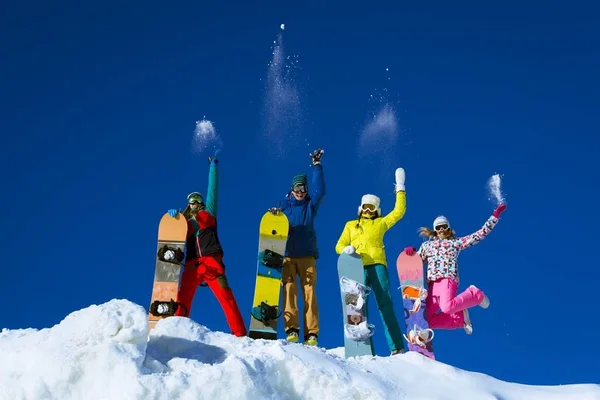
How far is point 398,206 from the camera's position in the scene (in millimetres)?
8742

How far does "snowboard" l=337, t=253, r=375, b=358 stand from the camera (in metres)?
7.74

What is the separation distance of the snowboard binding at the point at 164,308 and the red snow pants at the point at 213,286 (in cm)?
8

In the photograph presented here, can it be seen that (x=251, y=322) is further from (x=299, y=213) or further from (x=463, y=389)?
(x=463, y=389)

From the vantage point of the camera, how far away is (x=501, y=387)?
6488 millimetres

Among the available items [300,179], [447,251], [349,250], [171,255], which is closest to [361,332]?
[349,250]

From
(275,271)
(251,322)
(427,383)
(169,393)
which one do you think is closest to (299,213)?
(275,271)

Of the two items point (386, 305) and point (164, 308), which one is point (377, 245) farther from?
point (164, 308)

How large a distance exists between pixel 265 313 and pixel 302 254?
955 mm

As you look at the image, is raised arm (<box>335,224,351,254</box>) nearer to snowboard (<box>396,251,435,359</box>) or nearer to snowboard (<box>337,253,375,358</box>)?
snowboard (<box>337,253,375,358</box>)

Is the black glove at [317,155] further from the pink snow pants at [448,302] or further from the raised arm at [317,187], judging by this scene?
the pink snow pants at [448,302]

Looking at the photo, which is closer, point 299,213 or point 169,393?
point 169,393

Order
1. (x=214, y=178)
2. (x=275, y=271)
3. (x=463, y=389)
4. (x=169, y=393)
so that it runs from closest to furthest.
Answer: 1. (x=169, y=393)
2. (x=463, y=389)
3. (x=275, y=271)
4. (x=214, y=178)

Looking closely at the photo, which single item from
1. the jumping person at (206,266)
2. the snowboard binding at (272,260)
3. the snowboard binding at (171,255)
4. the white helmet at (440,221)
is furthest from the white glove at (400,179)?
the snowboard binding at (171,255)

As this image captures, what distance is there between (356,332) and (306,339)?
2.45ft
